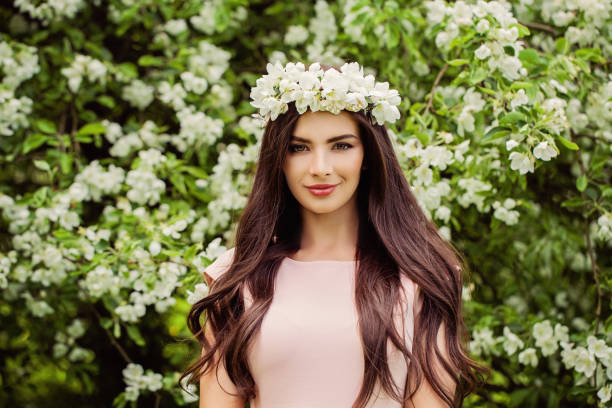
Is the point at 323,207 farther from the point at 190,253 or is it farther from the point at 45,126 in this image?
the point at 45,126

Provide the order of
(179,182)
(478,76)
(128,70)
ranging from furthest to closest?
(128,70) < (179,182) < (478,76)

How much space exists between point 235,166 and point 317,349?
4.24 feet

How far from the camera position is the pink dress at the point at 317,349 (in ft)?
6.09

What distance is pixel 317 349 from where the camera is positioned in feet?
6.09

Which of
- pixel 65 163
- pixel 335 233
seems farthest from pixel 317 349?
pixel 65 163

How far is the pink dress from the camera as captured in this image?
73.1 inches

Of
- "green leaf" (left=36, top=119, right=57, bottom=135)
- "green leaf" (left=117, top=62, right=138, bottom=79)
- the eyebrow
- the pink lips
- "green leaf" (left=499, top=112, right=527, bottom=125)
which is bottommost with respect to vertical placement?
the pink lips

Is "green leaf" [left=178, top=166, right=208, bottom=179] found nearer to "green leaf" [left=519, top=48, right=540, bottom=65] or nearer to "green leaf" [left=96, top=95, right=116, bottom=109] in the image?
"green leaf" [left=96, top=95, right=116, bottom=109]

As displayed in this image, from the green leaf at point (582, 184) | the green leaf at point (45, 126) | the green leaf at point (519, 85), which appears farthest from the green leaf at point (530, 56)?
the green leaf at point (45, 126)

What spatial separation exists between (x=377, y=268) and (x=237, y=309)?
1.40 ft

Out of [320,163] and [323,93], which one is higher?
[323,93]

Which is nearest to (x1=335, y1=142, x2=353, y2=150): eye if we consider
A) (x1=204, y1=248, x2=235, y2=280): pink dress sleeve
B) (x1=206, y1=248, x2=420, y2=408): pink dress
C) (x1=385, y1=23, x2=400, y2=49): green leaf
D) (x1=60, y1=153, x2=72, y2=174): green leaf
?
(x1=206, y1=248, x2=420, y2=408): pink dress

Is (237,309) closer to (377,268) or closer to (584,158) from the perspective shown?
(377,268)

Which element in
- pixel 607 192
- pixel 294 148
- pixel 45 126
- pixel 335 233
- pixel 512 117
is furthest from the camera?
pixel 45 126
